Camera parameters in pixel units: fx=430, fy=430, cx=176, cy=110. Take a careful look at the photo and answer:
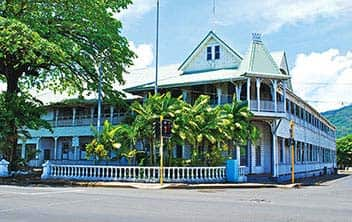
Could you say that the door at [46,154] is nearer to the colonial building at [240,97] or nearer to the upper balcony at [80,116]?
the colonial building at [240,97]

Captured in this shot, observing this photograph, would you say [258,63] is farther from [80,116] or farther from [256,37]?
[80,116]

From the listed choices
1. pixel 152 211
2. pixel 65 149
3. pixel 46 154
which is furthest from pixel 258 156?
pixel 46 154

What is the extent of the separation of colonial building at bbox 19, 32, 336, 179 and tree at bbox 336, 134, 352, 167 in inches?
1663

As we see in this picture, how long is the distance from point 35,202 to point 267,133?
21087 mm

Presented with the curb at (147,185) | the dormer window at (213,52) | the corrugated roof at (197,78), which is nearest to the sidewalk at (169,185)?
the curb at (147,185)

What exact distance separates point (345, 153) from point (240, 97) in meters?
56.2

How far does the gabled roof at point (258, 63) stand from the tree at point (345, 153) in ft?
184

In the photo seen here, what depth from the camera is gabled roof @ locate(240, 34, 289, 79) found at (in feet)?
92.7

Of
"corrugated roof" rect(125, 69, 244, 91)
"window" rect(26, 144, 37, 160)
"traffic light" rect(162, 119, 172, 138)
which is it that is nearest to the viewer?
"traffic light" rect(162, 119, 172, 138)

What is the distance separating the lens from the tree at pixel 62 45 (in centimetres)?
2314

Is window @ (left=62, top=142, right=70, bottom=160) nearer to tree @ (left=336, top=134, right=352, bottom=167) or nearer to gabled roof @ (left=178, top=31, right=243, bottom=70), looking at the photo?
gabled roof @ (left=178, top=31, right=243, bottom=70)

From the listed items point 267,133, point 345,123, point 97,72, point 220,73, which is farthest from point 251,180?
point 345,123

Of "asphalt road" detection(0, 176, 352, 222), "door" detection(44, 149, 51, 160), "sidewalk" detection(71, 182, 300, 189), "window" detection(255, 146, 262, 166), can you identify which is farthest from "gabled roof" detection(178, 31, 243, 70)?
"asphalt road" detection(0, 176, 352, 222)

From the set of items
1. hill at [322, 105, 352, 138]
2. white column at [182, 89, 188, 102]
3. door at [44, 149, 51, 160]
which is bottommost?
door at [44, 149, 51, 160]
